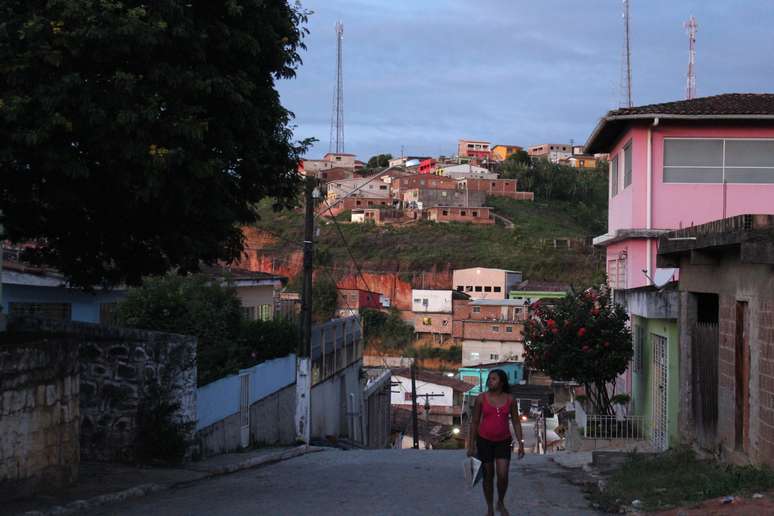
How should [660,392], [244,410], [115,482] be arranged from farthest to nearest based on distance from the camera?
1. [244,410]
2. [660,392]
3. [115,482]

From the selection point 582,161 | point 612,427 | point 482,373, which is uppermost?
point 582,161

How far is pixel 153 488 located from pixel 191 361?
3.20 m

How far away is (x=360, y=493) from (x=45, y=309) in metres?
10.4

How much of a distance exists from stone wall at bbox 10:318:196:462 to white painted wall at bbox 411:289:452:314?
5374cm

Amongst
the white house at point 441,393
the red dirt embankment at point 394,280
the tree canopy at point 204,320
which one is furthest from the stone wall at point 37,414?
the red dirt embankment at point 394,280

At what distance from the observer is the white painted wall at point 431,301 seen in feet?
223

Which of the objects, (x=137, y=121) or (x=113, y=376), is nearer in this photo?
(x=137, y=121)

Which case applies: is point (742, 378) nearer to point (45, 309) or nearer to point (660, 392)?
point (660, 392)

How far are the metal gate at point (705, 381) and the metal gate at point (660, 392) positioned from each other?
2479 millimetres

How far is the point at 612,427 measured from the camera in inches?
745

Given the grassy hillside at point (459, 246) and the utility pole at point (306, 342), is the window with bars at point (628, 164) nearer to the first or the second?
the utility pole at point (306, 342)

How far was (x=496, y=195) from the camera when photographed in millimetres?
97312

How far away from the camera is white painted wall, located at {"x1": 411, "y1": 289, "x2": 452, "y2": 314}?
223 ft

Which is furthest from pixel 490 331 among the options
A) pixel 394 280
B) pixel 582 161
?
pixel 582 161
